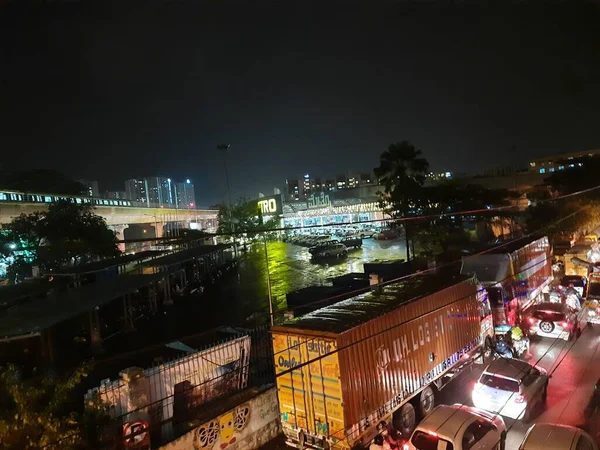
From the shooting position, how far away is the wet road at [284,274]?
22.6 meters

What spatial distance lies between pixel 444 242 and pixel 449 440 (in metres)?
27.3

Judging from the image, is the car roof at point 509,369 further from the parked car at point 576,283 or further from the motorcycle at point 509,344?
the parked car at point 576,283

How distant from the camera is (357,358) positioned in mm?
7398

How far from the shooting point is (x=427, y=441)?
690 cm

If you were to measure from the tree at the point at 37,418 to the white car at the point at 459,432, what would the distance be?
5728 millimetres

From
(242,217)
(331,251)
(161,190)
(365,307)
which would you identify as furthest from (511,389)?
(161,190)

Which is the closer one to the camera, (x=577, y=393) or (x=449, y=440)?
(x=449, y=440)

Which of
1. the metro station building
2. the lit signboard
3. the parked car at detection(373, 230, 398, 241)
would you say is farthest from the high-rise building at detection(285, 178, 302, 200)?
the parked car at detection(373, 230, 398, 241)

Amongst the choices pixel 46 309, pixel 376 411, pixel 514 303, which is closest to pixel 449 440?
pixel 376 411

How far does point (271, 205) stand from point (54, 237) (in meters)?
49.0

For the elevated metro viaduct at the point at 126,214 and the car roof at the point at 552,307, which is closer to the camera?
the car roof at the point at 552,307

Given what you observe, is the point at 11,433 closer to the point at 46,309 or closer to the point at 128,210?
the point at 46,309

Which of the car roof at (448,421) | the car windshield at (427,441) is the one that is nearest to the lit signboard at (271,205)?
the car roof at (448,421)

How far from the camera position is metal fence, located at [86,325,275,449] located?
6.70m
